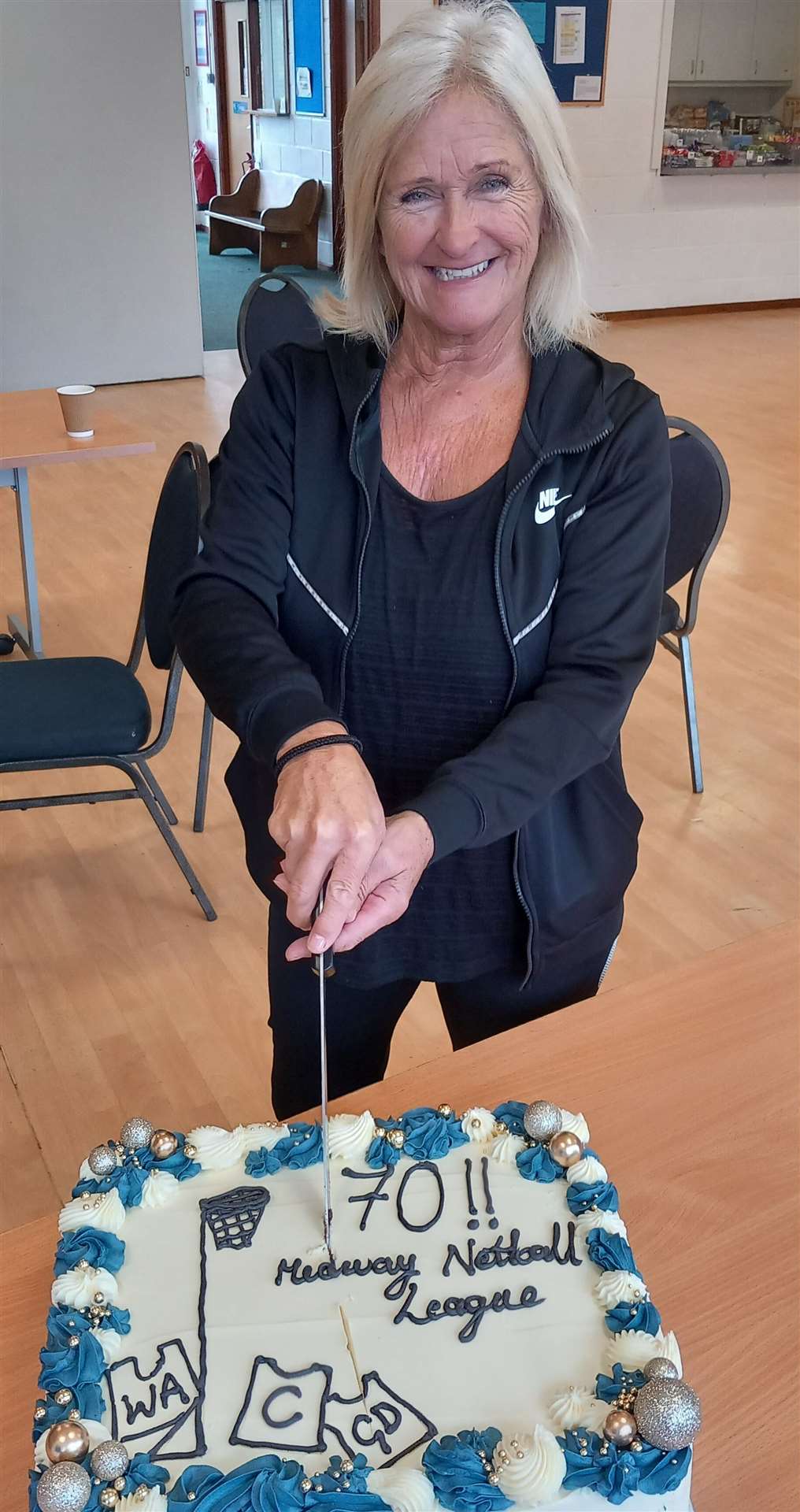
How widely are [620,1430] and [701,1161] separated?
33cm

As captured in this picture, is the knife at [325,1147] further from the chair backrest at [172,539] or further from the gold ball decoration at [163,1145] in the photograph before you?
the chair backrest at [172,539]

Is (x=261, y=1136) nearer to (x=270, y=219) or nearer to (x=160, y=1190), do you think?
(x=160, y=1190)

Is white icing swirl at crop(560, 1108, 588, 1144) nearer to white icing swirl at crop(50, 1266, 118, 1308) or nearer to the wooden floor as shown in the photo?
the wooden floor

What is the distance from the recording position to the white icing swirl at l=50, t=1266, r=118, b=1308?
0.90 m

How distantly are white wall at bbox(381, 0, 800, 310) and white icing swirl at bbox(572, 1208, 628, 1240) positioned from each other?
8269 mm

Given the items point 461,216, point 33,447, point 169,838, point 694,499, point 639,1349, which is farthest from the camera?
point 33,447

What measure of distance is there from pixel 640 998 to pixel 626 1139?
0.19 metres

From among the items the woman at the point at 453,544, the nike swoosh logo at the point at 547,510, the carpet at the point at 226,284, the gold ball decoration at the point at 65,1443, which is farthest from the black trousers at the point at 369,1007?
the carpet at the point at 226,284

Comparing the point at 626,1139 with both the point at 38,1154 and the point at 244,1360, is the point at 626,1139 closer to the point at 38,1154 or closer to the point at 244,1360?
the point at 244,1360

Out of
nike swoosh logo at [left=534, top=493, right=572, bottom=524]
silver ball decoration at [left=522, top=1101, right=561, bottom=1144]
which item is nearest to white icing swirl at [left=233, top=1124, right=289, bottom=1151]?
silver ball decoration at [left=522, top=1101, right=561, bottom=1144]

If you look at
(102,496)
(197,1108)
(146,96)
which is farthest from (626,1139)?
(146,96)

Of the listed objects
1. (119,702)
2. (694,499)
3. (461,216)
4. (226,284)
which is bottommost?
(119,702)

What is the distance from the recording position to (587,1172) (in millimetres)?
1001

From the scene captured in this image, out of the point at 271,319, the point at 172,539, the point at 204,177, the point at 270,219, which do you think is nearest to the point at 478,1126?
the point at 172,539
